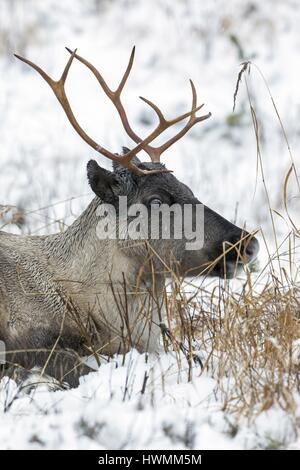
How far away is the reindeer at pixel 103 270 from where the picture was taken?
5469mm

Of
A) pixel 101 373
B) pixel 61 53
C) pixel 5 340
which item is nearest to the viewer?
pixel 101 373

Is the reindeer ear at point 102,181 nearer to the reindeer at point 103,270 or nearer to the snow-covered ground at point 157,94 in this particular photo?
the reindeer at point 103,270

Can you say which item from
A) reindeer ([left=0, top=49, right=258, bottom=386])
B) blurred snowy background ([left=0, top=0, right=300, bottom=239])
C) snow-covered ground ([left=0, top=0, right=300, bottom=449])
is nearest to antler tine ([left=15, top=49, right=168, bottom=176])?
reindeer ([left=0, top=49, right=258, bottom=386])

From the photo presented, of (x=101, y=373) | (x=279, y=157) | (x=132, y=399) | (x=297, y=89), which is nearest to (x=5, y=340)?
(x=101, y=373)

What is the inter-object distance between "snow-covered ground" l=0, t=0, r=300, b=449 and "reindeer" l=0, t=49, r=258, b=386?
1535 millimetres

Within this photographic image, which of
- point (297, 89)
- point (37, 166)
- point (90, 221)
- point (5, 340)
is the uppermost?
point (297, 89)

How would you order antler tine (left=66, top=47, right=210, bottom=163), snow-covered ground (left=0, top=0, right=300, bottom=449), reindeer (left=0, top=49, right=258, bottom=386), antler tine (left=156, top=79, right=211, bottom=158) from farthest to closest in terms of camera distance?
snow-covered ground (left=0, top=0, right=300, bottom=449) < antler tine (left=156, top=79, right=211, bottom=158) < antler tine (left=66, top=47, right=210, bottom=163) < reindeer (left=0, top=49, right=258, bottom=386)

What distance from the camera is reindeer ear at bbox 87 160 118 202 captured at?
18.2 feet

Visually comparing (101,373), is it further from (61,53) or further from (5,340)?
(61,53)

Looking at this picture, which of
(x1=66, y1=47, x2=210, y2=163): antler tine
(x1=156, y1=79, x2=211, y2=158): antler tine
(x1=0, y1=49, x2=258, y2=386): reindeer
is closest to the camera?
(x1=0, y1=49, x2=258, y2=386): reindeer

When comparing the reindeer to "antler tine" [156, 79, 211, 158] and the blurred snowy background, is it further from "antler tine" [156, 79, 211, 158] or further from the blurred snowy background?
the blurred snowy background

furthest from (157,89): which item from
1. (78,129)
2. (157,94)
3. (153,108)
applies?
(78,129)

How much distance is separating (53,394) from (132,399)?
0.43 m

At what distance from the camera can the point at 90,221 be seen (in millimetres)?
5758
